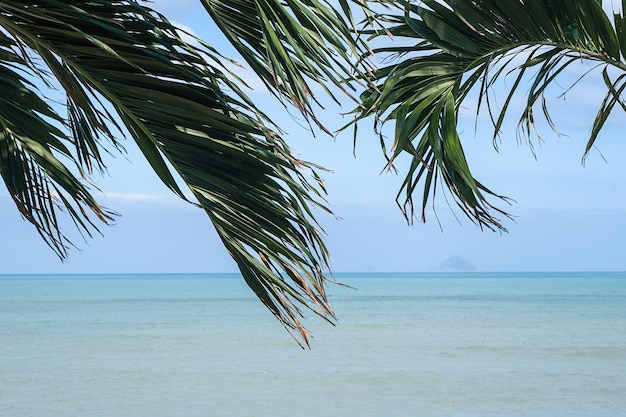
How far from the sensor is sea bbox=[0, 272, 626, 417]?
1084 centimetres

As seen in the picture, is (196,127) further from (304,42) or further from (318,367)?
(318,367)

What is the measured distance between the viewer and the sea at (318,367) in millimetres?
10836

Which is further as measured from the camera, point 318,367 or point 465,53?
point 318,367

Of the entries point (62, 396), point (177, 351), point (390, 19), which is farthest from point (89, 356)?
point (390, 19)

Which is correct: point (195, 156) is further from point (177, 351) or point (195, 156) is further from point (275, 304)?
point (177, 351)

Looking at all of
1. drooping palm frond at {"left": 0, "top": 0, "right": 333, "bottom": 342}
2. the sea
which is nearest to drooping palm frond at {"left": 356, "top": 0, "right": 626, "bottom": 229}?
drooping palm frond at {"left": 0, "top": 0, "right": 333, "bottom": 342}

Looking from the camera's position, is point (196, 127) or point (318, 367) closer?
point (196, 127)

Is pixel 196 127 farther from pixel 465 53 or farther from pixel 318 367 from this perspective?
pixel 318 367

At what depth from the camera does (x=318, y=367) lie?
14117 millimetres

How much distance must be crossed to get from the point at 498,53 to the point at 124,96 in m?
1.29

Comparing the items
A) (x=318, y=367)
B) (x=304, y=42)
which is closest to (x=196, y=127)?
(x=304, y=42)

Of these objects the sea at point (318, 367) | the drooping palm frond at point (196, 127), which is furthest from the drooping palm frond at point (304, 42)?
the sea at point (318, 367)

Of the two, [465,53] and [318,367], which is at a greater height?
[465,53]

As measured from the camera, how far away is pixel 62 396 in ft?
37.5
